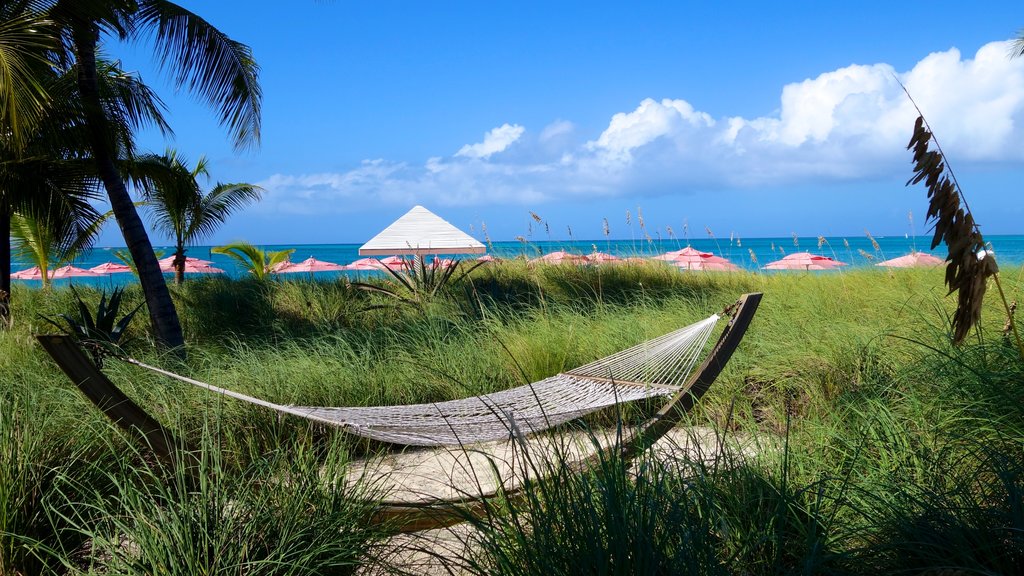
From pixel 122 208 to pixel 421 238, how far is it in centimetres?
551

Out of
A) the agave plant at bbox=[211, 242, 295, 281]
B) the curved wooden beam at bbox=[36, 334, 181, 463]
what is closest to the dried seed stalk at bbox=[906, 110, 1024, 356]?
the curved wooden beam at bbox=[36, 334, 181, 463]

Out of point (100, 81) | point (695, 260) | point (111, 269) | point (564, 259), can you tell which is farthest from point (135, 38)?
point (111, 269)

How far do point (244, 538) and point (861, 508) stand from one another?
1.51 metres

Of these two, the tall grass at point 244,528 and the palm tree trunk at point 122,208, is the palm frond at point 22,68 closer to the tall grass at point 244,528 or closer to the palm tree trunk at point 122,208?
the palm tree trunk at point 122,208

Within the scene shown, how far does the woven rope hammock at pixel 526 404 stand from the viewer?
2297 mm

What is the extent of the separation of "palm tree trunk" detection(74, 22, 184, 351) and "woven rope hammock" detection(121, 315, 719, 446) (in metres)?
3.51

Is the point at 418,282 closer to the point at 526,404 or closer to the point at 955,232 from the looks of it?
the point at 526,404

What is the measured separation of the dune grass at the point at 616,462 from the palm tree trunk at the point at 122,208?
96cm

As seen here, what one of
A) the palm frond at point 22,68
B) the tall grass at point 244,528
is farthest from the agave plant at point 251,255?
the tall grass at point 244,528

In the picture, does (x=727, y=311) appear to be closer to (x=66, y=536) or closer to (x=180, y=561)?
(x=180, y=561)

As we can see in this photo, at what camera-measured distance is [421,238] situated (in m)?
11.1

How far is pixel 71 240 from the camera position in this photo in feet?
24.2

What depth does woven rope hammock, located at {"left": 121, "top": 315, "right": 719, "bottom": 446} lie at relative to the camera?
2.30 meters

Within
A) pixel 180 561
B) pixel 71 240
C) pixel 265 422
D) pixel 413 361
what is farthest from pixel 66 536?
pixel 71 240
